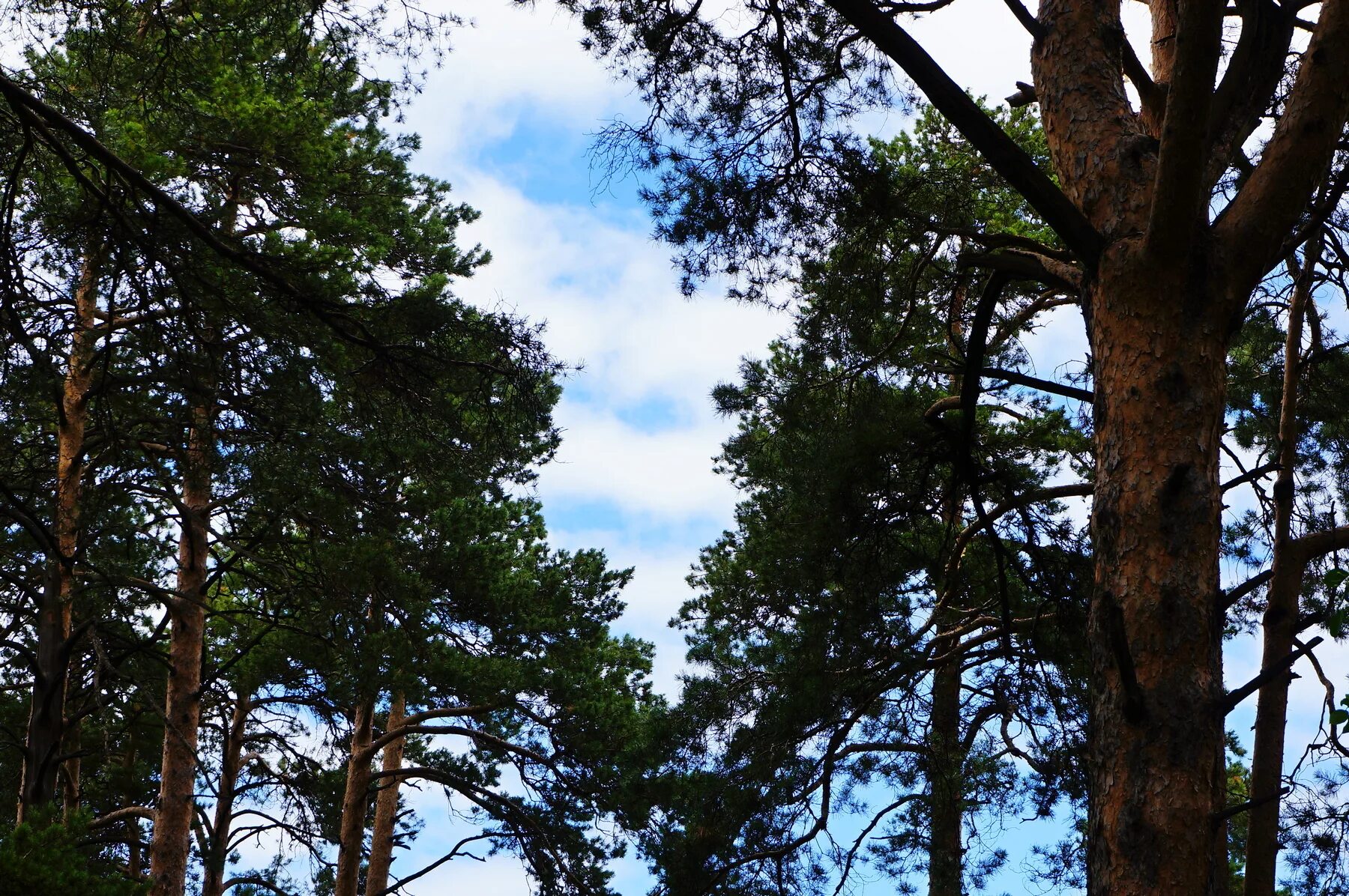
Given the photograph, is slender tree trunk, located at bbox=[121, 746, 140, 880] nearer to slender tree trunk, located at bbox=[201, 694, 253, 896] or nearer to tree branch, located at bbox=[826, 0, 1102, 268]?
slender tree trunk, located at bbox=[201, 694, 253, 896]

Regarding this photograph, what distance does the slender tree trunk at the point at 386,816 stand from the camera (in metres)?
14.3

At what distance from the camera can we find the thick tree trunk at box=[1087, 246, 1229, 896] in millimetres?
3682

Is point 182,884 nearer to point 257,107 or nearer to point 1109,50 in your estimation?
point 257,107

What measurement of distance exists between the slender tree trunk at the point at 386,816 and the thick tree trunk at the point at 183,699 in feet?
13.3

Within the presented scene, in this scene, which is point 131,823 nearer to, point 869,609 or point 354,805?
point 354,805

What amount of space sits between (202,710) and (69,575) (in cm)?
461

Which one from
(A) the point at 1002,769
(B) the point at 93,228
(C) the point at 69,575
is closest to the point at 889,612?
(A) the point at 1002,769

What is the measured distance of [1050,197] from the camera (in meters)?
4.23

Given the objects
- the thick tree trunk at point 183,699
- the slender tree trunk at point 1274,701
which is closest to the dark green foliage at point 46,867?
the thick tree trunk at point 183,699

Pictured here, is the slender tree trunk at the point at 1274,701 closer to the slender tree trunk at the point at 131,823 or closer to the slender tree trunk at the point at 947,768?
the slender tree trunk at the point at 947,768

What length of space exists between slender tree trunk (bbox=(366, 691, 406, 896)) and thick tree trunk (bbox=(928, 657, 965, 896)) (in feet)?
24.2

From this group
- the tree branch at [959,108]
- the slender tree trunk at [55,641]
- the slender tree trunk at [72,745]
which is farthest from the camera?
the slender tree trunk at [72,745]

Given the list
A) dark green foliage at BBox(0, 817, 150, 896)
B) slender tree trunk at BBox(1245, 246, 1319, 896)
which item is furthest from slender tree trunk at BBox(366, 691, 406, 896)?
slender tree trunk at BBox(1245, 246, 1319, 896)

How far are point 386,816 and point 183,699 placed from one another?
16.2 ft
